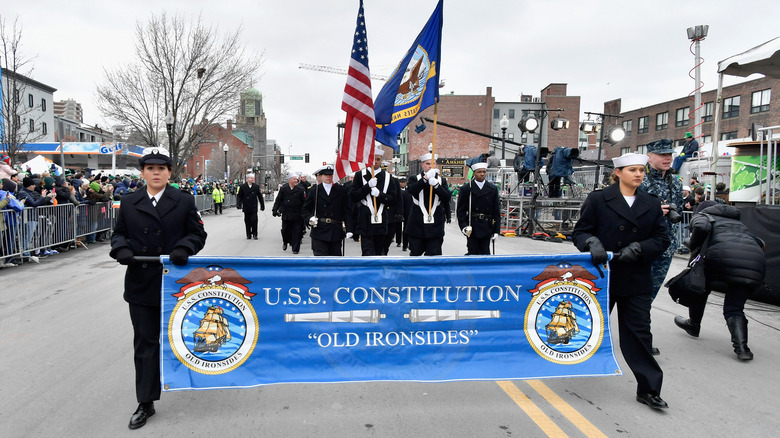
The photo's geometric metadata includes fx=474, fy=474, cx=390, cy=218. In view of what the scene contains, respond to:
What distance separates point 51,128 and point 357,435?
68315mm

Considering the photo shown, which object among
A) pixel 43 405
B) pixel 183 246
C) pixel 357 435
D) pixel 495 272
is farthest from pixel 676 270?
pixel 43 405

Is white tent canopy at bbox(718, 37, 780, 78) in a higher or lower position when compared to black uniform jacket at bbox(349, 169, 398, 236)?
higher

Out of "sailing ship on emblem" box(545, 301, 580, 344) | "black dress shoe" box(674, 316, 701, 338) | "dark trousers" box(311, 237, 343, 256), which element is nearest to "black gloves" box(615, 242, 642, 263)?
"sailing ship on emblem" box(545, 301, 580, 344)

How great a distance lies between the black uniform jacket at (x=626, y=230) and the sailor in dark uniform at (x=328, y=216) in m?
4.40

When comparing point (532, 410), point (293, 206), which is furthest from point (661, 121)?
point (532, 410)

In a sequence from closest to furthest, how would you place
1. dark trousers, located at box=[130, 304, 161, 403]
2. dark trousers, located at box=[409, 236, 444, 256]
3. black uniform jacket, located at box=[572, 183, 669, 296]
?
dark trousers, located at box=[130, 304, 161, 403] < black uniform jacket, located at box=[572, 183, 669, 296] < dark trousers, located at box=[409, 236, 444, 256]

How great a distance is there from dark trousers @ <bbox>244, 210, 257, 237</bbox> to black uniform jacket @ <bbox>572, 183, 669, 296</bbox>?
12.1 metres

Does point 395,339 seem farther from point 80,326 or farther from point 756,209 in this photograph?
point 756,209

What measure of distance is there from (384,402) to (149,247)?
2158 mm

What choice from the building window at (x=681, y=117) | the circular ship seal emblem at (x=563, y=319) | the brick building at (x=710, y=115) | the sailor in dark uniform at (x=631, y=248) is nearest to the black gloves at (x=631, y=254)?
the sailor in dark uniform at (x=631, y=248)

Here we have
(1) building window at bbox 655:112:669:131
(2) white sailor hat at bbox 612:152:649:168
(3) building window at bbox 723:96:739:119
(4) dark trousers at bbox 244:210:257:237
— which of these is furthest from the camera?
(1) building window at bbox 655:112:669:131

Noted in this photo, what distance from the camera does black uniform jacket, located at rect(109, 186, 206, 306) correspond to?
11.2 feet

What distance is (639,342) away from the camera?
372 centimetres

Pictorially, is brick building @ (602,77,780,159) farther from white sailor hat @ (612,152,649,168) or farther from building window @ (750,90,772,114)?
white sailor hat @ (612,152,649,168)
